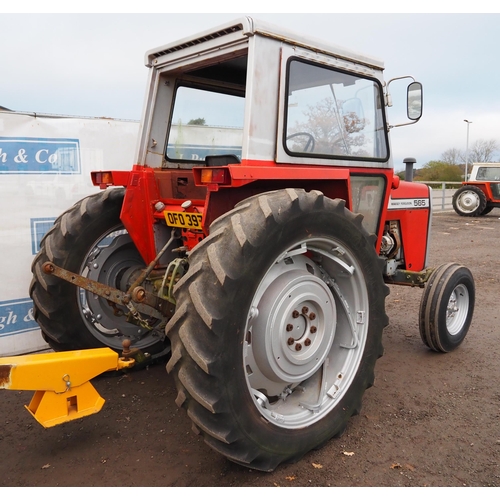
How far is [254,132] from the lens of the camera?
9.01 ft

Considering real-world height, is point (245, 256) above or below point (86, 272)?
above

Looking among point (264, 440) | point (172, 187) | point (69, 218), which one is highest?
point (172, 187)

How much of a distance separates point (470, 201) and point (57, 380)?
55.0 ft

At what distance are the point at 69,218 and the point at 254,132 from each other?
154 centimetres

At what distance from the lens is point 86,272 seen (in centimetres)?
369

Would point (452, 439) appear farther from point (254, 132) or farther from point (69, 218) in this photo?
point (69, 218)

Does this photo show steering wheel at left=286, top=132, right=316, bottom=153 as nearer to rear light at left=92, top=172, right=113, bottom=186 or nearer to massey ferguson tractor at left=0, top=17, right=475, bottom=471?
massey ferguson tractor at left=0, top=17, right=475, bottom=471

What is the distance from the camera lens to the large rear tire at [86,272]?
11.0 ft

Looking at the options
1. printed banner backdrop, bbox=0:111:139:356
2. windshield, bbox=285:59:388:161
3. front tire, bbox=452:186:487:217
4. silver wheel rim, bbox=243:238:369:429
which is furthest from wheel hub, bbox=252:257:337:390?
front tire, bbox=452:186:487:217

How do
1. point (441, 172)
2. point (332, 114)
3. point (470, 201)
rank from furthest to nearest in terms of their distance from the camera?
point (441, 172)
point (470, 201)
point (332, 114)

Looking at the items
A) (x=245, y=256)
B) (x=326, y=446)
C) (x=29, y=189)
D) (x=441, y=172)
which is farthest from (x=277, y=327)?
(x=441, y=172)

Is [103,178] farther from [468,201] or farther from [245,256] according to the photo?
[468,201]

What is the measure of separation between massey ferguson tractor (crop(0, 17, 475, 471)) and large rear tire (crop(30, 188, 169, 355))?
0.01 m

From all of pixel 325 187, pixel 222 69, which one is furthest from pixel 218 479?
pixel 222 69
